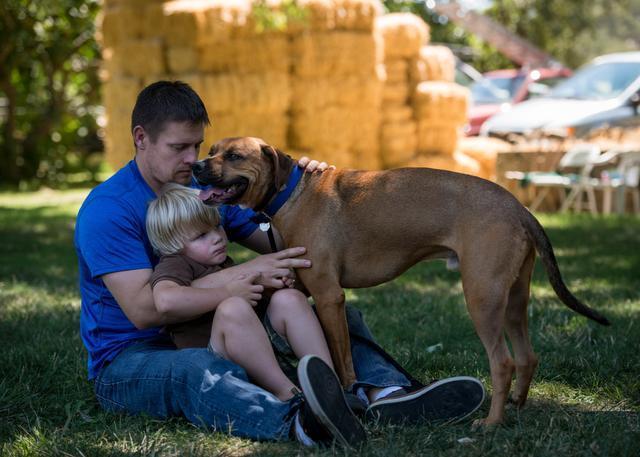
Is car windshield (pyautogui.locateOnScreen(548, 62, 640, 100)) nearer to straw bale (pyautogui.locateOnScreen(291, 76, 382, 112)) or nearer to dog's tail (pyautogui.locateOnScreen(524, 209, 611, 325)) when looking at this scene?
straw bale (pyautogui.locateOnScreen(291, 76, 382, 112))

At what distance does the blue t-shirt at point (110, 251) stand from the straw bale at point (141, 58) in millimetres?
10761

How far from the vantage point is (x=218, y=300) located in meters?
3.81

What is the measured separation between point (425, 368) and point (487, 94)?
16761mm

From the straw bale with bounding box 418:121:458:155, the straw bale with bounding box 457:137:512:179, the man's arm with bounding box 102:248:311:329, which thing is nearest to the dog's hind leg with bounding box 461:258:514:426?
the man's arm with bounding box 102:248:311:329

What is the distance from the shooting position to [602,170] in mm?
12906

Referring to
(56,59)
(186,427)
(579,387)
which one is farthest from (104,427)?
(56,59)

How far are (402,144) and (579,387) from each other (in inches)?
452

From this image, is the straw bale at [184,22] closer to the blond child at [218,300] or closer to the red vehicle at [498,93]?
the red vehicle at [498,93]

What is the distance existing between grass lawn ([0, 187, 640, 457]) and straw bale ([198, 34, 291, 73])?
6.37 m

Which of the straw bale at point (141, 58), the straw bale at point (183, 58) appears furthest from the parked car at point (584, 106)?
the straw bale at point (141, 58)

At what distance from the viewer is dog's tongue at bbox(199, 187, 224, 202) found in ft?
13.4

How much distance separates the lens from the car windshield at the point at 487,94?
2044 cm

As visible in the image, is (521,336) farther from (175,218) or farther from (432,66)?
(432,66)

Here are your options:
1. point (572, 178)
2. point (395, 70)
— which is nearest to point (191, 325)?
point (572, 178)
